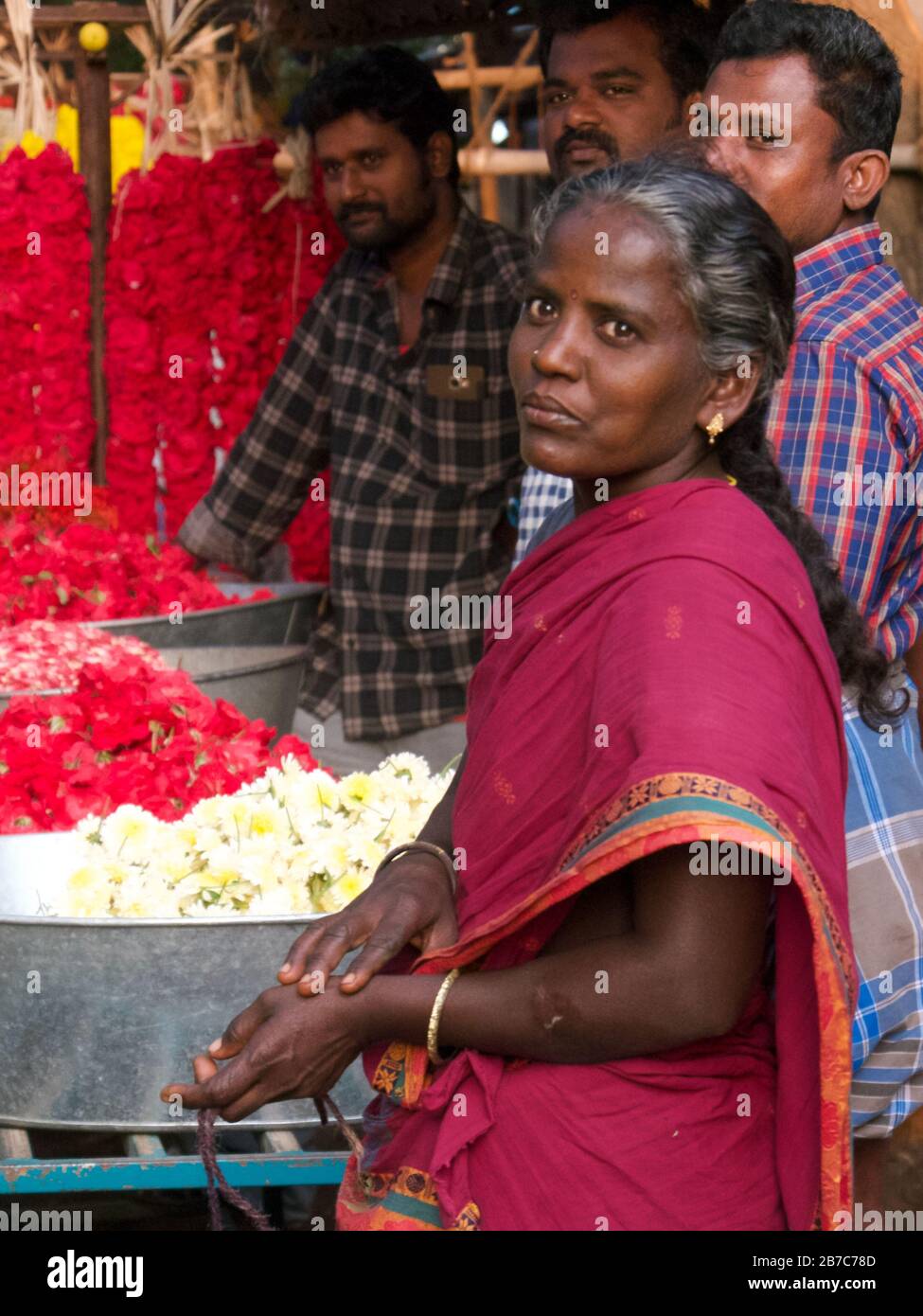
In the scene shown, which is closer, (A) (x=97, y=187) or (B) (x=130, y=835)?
(B) (x=130, y=835)

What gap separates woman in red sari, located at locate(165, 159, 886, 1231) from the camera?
141 centimetres

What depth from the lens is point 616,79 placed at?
3076mm

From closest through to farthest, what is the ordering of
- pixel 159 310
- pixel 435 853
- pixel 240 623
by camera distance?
pixel 435 853 < pixel 240 623 < pixel 159 310

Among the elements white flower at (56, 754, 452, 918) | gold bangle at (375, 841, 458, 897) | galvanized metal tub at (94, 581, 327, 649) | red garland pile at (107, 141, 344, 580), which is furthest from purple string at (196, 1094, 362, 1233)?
red garland pile at (107, 141, 344, 580)

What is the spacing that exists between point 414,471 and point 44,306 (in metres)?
1.37

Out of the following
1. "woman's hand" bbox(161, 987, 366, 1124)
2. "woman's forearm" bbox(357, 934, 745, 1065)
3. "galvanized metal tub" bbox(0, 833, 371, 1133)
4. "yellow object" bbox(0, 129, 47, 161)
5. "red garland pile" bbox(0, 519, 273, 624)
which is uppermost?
"yellow object" bbox(0, 129, 47, 161)

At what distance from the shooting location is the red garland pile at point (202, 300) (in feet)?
15.3

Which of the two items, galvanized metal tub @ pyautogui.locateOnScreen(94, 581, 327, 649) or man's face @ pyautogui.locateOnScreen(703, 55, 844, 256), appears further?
galvanized metal tub @ pyautogui.locateOnScreen(94, 581, 327, 649)

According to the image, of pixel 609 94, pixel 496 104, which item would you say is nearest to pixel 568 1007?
pixel 609 94

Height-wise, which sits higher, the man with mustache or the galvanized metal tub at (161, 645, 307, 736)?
the man with mustache

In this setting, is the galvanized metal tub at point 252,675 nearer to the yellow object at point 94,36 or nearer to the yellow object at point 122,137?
the yellow object at point 94,36

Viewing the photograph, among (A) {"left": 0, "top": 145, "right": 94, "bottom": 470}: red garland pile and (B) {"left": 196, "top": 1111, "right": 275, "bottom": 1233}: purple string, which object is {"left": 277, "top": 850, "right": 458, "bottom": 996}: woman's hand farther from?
(A) {"left": 0, "top": 145, "right": 94, "bottom": 470}: red garland pile

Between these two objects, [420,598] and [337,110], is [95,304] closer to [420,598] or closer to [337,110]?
[337,110]

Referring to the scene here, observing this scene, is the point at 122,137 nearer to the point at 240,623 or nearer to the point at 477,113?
the point at 477,113
